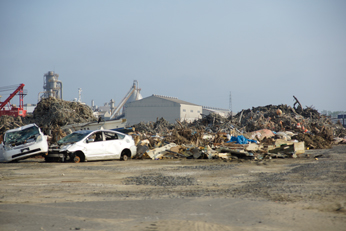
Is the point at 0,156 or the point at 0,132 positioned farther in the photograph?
the point at 0,132

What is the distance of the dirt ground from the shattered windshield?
6.22 meters

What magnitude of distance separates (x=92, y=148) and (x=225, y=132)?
13408mm

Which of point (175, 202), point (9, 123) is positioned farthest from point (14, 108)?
point (175, 202)

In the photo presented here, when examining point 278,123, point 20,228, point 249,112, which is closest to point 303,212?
point 20,228

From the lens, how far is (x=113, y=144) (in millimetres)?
17672

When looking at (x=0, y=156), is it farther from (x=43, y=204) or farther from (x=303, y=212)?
(x=303, y=212)

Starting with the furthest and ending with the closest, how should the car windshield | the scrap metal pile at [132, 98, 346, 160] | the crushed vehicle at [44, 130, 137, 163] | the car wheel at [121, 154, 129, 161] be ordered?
1. the scrap metal pile at [132, 98, 346, 160]
2. the car wheel at [121, 154, 129, 161]
3. the car windshield
4. the crushed vehicle at [44, 130, 137, 163]

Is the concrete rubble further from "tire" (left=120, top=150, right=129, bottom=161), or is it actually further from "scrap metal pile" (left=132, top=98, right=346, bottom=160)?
"tire" (left=120, top=150, right=129, bottom=161)

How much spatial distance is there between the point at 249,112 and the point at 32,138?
2519cm

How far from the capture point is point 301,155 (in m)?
19.2

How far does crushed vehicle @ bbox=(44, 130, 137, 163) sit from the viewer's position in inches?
650

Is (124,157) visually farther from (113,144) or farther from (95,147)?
(95,147)

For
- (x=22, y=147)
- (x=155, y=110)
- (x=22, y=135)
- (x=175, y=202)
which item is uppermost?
(x=155, y=110)

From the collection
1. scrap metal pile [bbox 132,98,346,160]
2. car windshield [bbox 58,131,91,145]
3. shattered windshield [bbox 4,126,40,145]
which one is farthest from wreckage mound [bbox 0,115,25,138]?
car windshield [bbox 58,131,91,145]
